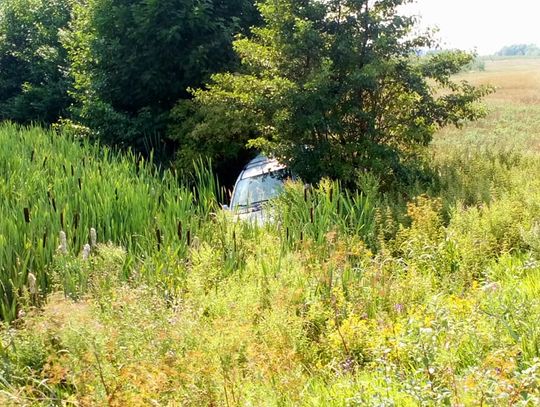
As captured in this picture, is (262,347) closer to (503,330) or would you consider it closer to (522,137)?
(503,330)

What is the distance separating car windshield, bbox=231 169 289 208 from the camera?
886 centimetres

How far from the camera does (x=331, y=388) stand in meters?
3.24

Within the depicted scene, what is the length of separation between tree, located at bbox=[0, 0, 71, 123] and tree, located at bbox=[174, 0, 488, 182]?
9.40m

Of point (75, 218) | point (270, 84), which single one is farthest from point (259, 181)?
point (75, 218)

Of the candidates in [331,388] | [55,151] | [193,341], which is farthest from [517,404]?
[55,151]

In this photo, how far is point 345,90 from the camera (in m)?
8.68

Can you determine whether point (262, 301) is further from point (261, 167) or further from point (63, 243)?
point (261, 167)

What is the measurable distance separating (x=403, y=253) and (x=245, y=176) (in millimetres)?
4067

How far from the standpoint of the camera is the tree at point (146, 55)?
39.3 feet

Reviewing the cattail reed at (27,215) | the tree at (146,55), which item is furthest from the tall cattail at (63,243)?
the tree at (146,55)

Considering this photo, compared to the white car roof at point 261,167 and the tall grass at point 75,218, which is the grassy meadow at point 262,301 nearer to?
the tall grass at point 75,218

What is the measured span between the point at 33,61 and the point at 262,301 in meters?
16.5

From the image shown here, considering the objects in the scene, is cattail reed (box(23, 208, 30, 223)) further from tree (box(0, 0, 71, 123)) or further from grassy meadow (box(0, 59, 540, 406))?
tree (box(0, 0, 71, 123))

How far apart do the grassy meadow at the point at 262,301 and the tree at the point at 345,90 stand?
1329mm
